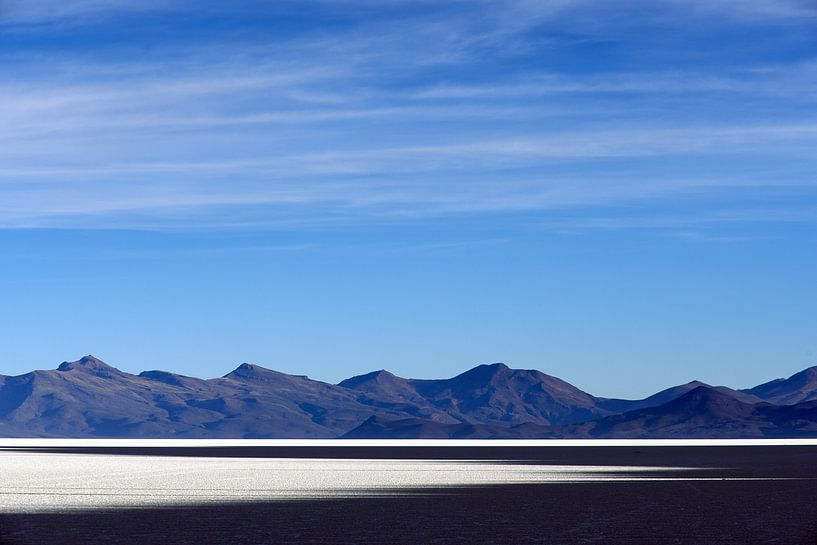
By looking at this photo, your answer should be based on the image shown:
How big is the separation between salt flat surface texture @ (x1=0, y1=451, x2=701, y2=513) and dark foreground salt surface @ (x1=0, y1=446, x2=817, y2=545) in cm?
7

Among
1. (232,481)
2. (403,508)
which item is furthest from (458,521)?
(232,481)

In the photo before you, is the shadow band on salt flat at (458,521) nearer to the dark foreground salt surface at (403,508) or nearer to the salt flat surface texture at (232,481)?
the dark foreground salt surface at (403,508)

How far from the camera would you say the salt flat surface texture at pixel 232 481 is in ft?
133

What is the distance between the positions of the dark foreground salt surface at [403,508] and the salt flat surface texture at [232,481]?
0.07 m

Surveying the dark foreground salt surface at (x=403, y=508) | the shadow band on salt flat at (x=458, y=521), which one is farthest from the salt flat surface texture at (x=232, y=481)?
the shadow band on salt flat at (x=458, y=521)

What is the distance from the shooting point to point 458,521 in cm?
3281

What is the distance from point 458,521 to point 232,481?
71.3 feet

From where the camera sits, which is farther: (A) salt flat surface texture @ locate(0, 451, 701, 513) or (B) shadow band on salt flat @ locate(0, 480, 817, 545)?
(A) salt flat surface texture @ locate(0, 451, 701, 513)

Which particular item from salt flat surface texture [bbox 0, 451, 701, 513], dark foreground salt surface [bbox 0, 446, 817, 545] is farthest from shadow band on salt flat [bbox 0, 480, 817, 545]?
salt flat surface texture [bbox 0, 451, 701, 513]

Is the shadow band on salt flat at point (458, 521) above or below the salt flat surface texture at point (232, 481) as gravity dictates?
below

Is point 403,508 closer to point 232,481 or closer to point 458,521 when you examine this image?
point 458,521

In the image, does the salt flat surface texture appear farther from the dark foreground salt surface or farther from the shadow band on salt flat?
the shadow band on salt flat

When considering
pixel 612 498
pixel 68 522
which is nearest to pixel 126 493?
pixel 68 522

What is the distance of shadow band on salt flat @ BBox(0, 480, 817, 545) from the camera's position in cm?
2802
